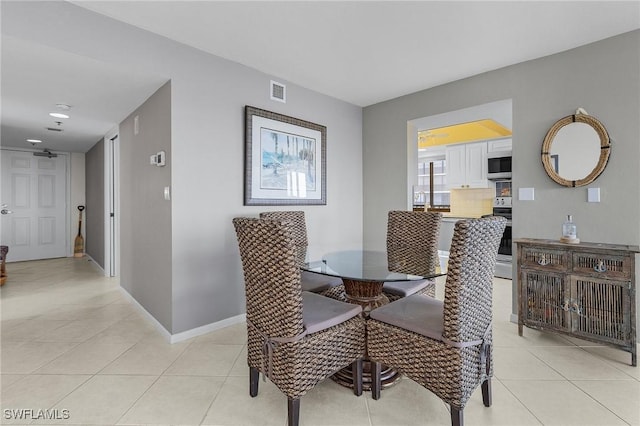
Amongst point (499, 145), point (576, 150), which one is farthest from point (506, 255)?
point (576, 150)

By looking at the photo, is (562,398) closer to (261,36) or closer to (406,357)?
(406,357)

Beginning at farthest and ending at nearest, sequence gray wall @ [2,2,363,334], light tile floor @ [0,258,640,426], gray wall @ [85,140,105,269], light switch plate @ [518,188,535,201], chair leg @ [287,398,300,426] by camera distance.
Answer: gray wall @ [85,140,105,269] < light switch plate @ [518,188,535,201] < gray wall @ [2,2,363,334] < light tile floor @ [0,258,640,426] < chair leg @ [287,398,300,426]

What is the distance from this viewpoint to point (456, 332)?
1378mm

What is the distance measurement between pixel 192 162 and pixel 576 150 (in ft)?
10.6

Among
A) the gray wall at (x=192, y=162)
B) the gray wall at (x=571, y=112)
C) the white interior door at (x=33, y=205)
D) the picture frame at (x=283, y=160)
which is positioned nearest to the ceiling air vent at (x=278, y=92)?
the gray wall at (x=192, y=162)

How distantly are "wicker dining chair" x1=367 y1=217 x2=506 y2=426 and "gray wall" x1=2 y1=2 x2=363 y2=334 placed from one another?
4.12 feet

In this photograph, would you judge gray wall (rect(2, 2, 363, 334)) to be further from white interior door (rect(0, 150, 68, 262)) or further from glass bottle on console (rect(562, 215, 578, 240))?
white interior door (rect(0, 150, 68, 262))

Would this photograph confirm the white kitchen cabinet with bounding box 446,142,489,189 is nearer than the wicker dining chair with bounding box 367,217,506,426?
No

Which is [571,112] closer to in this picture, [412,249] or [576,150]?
[576,150]

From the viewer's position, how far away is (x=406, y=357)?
155 centimetres

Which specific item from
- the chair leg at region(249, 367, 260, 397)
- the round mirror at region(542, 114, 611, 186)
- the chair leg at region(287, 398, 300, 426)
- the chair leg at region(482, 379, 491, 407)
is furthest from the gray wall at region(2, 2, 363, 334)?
the round mirror at region(542, 114, 611, 186)

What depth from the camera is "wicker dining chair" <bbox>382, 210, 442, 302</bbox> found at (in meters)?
2.22

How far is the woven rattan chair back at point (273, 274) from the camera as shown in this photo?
4.63ft

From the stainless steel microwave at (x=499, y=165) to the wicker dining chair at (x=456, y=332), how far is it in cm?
392
